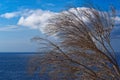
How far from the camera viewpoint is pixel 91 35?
11961 mm

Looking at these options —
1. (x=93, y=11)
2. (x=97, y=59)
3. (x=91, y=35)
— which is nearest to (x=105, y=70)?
(x=97, y=59)

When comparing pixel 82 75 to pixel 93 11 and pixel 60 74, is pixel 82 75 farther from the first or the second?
pixel 93 11

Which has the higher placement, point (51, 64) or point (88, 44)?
point (88, 44)

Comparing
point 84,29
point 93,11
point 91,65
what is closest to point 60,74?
point 91,65

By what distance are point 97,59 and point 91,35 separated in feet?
3.22

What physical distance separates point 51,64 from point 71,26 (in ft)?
5.59

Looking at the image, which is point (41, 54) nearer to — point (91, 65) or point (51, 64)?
point (51, 64)

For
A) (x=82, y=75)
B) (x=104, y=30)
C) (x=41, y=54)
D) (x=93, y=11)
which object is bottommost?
(x=82, y=75)

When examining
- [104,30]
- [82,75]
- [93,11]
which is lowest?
[82,75]

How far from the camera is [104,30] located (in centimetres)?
1202

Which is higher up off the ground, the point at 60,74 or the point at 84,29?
the point at 84,29

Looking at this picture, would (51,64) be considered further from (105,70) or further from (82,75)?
(105,70)

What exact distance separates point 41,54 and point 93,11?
273 cm

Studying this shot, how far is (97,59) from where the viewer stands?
11812 mm
